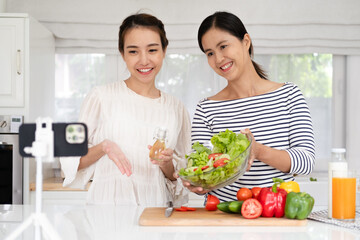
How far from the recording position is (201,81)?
376 centimetres

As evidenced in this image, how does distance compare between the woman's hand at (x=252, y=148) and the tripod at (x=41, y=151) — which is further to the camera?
the woman's hand at (x=252, y=148)

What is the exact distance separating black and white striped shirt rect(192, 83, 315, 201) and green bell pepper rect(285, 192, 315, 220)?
243 mm

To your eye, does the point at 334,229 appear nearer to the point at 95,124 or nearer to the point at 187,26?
the point at 95,124

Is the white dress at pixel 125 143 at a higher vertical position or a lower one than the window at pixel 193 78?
lower

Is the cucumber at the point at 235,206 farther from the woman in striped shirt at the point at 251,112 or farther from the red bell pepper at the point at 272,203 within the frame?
the woman in striped shirt at the point at 251,112

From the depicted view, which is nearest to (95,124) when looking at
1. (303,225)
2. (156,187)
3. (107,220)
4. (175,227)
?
(156,187)

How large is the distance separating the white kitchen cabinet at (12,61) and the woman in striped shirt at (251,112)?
1.70 m

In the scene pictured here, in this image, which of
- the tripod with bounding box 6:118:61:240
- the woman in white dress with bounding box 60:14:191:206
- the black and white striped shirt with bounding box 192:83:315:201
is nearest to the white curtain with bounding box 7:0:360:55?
the woman in white dress with bounding box 60:14:191:206

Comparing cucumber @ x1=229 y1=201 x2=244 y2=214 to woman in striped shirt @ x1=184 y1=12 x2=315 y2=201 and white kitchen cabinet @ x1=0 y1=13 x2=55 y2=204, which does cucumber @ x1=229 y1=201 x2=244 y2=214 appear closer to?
woman in striped shirt @ x1=184 y1=12 x2=315 y2=201

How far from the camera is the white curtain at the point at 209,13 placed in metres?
3.60

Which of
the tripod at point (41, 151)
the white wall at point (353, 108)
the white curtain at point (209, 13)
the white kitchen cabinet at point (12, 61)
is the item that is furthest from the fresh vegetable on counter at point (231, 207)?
the white wall at point (353, 108)

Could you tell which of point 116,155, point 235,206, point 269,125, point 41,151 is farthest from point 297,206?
point 41,151

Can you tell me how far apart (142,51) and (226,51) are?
34cm

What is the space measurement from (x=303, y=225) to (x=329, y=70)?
9.09ft
